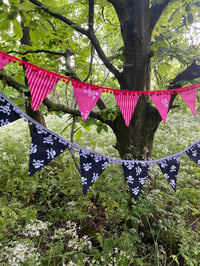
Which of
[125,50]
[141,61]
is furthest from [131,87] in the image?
[125,50]

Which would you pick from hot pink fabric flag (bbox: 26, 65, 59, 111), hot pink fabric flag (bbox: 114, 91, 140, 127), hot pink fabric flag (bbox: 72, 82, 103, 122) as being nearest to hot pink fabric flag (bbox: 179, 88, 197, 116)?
hot pink fabric flag (bbox: 114, 91, 140, 127)

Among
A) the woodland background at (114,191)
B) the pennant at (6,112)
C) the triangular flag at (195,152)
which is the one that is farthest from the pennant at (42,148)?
the triangular flag at (195,152)

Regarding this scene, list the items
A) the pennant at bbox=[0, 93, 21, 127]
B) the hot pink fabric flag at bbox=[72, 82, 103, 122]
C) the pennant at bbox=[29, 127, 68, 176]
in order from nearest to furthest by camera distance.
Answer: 1. the pennant at bbox=[0, 93, 21, 127]
2. the pennant at bbox=[29, 127, 68, 176]
3. the hot pink fabric flag at bbox=[72, 82, 103, 122]

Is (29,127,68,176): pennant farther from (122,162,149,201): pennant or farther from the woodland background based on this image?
(122,162,149,201): pennant

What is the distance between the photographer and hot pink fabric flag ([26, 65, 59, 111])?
1.33 m

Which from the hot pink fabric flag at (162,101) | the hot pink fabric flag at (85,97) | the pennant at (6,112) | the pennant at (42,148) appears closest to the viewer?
the pennant at (6,112)

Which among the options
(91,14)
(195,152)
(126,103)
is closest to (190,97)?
(195,152)

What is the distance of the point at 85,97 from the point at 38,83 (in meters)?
0.42

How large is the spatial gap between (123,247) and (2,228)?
117cm

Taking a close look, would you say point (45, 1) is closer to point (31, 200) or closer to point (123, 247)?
point (31, 200)

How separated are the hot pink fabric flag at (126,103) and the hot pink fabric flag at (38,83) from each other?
67 cm

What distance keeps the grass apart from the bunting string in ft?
1.80

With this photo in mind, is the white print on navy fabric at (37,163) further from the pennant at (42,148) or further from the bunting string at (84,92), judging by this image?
the bunting string at (84,92)

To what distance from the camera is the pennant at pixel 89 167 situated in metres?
1.46
